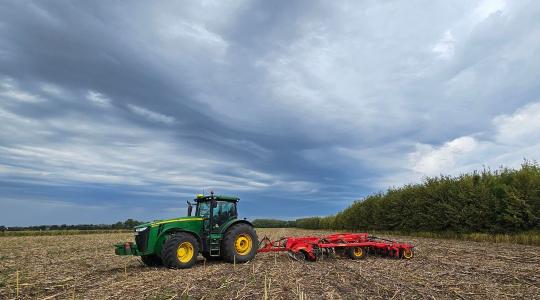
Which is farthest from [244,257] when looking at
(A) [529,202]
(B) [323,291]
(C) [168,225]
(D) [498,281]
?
(A) [529,202]

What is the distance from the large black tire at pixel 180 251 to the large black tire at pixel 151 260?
1418 mm

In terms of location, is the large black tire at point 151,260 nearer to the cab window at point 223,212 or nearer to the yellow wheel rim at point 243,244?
the cab window at point 223,212

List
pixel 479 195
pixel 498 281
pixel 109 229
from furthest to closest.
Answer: pixel 109 229
pixel 479 195
pixel 498 281

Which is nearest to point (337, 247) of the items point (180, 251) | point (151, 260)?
point (180, 251)

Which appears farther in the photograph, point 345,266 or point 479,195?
point 479,195

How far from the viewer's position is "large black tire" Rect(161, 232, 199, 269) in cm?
1170

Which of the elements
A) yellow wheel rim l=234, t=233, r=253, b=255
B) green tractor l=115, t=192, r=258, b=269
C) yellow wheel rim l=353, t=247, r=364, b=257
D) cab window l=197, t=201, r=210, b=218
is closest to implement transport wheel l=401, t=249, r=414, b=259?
yellow wheel rim l=353, t=247, r=364, b=257

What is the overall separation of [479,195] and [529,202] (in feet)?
11.0

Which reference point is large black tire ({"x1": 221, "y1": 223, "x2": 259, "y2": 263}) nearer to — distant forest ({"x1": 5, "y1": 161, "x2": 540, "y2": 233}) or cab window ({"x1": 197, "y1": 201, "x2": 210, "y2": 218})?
cab window ({"x1": 197, "y1": 201, "x2": 210, "y2": 218})

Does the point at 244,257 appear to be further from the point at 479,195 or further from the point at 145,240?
the point at 479,195

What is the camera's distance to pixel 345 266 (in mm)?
12219

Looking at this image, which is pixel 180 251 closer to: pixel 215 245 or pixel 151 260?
pixel 215 245

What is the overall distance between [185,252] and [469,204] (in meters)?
19.9

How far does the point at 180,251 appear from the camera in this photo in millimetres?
12188
